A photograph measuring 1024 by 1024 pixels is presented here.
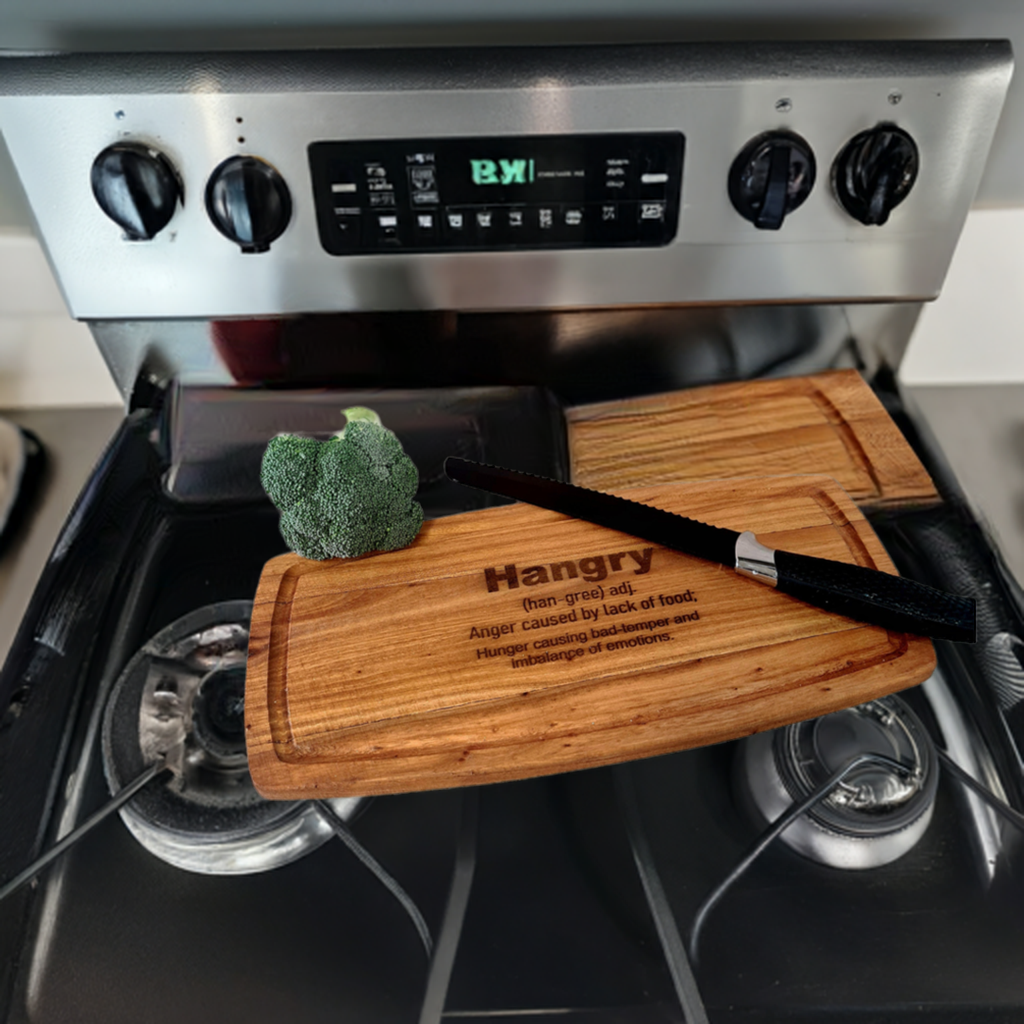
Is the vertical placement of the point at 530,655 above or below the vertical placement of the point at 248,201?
below

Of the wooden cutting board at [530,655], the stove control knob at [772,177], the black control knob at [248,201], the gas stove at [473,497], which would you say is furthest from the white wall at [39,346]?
the stove control knob at [772,177]

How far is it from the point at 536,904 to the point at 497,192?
0.46 m

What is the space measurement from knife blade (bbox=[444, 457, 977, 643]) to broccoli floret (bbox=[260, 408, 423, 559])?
3.9 inches

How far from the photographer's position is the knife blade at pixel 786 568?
477mm

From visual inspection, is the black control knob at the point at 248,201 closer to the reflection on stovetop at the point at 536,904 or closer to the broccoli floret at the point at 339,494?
the broccoli floret at the point at 339,494

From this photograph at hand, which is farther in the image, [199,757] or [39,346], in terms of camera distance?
[39,346]

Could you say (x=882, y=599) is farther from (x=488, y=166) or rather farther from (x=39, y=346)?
(x=39, y=346)

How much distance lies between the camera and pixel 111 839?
46 cm

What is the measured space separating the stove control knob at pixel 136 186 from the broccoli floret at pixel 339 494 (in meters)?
0.20

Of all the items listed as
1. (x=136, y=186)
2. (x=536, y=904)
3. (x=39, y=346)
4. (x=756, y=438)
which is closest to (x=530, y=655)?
(x=536, y=904)

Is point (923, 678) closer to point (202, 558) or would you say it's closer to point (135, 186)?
point (202, 558)

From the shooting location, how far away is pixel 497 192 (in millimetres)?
571

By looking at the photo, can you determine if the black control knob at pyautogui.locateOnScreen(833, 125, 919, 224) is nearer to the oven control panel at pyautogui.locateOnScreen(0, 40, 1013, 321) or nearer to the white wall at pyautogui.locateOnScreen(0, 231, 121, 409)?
the oven control panel at pyautogui.locateOnScreen(0, 40, 1013, 321)

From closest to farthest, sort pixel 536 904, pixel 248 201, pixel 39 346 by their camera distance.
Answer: pixel 536 904 → pixel 248 201 → pixel 39 346
